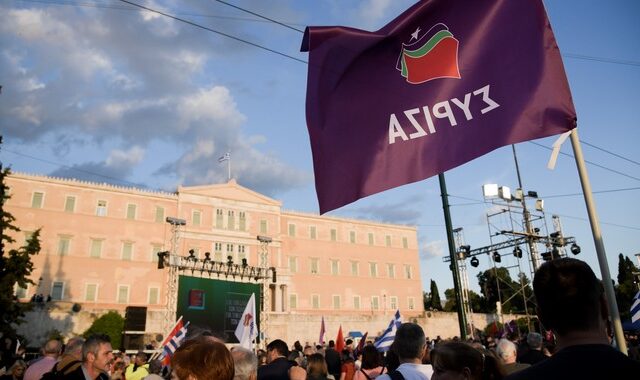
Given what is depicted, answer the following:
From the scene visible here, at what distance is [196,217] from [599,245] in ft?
145

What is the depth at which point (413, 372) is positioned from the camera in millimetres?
3812

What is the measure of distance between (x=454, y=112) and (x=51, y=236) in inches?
1672

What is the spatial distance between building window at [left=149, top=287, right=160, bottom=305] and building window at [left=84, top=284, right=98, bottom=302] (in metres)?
4.41

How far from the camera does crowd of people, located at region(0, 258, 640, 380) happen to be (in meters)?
1.65

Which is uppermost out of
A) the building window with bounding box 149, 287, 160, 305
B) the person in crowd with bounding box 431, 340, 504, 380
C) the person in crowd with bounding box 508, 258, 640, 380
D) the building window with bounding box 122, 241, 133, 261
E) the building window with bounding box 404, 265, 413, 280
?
the building window with bounding box 122, 241, 133, 261

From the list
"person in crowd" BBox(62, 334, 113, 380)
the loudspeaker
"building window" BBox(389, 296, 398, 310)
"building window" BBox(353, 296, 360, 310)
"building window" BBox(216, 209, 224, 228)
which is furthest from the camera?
"building window" BBox(389, 296, 398, 310)

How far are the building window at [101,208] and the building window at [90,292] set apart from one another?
20.8 ft

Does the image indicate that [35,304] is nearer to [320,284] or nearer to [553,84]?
[320,284]

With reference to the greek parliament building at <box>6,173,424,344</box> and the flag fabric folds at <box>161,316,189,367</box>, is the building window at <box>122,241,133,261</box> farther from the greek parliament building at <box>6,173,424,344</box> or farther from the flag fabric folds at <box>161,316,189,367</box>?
the flag fabric folds at <box>161,316,189,367</box>

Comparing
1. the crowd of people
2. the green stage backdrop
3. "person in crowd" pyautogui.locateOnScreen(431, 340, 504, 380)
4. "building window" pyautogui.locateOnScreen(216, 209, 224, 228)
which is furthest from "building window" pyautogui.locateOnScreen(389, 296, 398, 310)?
"person in crowd" pyautogui.locateOnScreen(431, 340, 504, 380)

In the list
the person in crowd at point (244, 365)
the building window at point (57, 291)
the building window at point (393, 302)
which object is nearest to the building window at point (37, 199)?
the building window at point (57, 291)

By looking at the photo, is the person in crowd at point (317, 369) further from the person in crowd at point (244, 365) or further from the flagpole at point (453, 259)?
the person in crowd at point (244, 365)

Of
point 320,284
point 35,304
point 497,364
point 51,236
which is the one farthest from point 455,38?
point 320,284

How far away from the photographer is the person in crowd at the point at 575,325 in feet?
5.24
